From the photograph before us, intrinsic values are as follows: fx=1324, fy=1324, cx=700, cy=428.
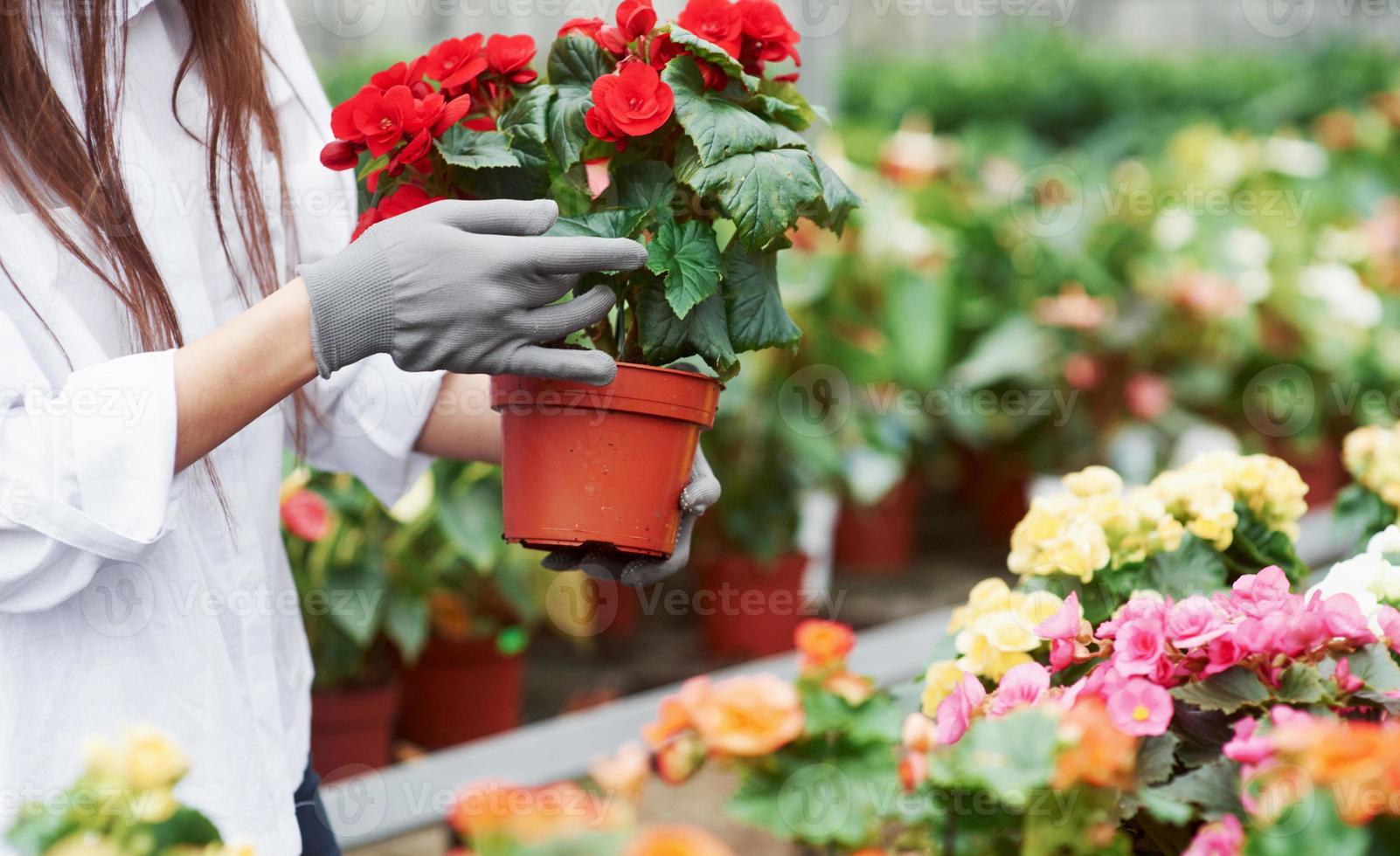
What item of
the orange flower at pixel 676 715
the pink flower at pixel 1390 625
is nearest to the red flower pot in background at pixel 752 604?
the orange flower at pixel 676 715

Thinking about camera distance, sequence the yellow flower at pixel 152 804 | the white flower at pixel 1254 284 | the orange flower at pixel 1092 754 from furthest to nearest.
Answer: the white flower at pixel 1254 284 → the orange flower at pixel 1092 754 → the yellow flower at pixel 152 804

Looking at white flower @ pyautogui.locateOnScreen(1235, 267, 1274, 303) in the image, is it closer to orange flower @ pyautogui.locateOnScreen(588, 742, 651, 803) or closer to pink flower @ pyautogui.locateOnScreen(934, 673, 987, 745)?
pink flower @ pyautogui.locateOnScreen(934, 673, 987, 745)

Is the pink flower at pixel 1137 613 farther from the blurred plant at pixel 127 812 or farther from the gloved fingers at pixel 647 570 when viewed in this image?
the blurred plant at pixel 127 812

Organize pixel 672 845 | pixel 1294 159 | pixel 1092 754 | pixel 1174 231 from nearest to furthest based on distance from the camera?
pixel 672 845 → pixel 1092 754 → pixel 1174 231 → pixel 1294 159

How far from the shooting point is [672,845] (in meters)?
0.59

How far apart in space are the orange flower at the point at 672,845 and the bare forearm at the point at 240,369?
53 cm

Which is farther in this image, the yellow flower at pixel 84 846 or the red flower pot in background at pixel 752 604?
the red flower pot in background at pixel 752 604

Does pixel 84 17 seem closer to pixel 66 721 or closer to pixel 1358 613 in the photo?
pixel 66 721

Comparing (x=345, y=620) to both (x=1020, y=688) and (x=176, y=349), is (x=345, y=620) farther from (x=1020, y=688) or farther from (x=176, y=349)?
(x=1020, y=688)

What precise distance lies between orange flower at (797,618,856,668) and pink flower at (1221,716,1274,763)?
1.23 ft

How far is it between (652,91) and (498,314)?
0.80 ft

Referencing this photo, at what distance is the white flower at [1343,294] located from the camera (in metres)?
4.12

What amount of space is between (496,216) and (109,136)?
1.04 feet

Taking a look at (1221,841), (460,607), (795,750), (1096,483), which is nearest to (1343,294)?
(460,607)
